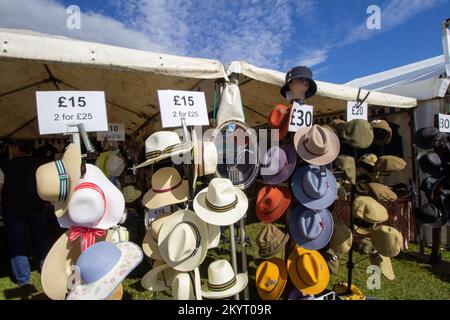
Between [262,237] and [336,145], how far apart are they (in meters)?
1.16

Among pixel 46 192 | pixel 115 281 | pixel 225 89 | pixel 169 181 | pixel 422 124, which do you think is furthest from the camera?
pixel 422 124

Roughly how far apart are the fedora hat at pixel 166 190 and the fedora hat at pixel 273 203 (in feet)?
2.51

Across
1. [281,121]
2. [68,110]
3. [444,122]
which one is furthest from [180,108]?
[444,122]

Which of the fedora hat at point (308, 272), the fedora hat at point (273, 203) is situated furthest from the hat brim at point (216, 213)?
the fedora hat at point (308, 272)

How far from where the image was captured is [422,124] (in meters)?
4.75

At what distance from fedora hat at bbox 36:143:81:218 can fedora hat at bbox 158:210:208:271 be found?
74cm

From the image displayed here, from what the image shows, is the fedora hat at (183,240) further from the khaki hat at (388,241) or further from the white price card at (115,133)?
the white price card at (115,133)

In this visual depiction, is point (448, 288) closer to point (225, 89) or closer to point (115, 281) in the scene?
point (225, 89)

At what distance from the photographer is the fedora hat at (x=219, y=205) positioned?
2.18 m

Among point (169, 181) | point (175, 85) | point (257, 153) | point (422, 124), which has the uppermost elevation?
point (175, 85)

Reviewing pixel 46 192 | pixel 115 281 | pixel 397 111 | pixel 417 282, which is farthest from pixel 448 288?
pixel 46 192

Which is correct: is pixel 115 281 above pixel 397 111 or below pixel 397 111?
below

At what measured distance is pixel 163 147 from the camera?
88.8 inches

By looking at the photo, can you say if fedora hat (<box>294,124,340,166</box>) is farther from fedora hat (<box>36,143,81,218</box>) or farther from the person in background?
the person in background
